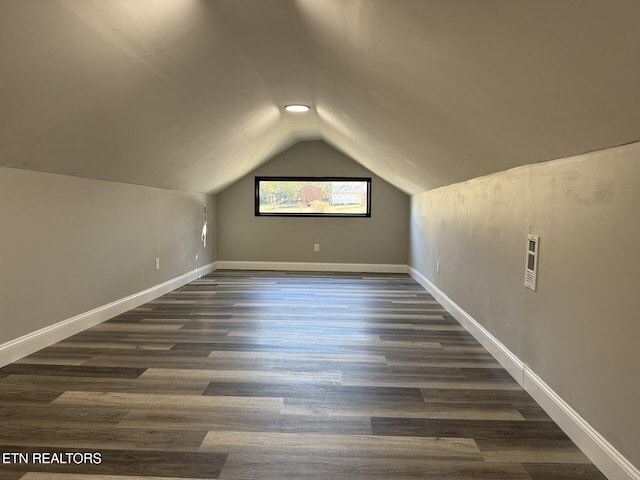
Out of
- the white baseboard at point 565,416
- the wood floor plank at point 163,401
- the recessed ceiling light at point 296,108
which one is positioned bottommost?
the wood floor plank at point 163,401

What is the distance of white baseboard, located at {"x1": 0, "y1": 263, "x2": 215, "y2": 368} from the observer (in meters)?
2.56

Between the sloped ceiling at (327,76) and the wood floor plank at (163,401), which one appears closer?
the sloped ceiling at (327,76)

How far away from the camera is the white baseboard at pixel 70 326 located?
2.56 meters

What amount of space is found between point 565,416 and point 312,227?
520 cm

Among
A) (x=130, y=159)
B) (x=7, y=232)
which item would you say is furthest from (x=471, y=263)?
(x=7, y=232)

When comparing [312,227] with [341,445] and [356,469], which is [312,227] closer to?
[341,445]

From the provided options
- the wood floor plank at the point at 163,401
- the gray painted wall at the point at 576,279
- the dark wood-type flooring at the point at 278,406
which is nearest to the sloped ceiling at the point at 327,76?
the gray painted wall at the point at 576,279

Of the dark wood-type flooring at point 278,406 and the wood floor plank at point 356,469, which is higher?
the dark wood-type flooring at point 278,406

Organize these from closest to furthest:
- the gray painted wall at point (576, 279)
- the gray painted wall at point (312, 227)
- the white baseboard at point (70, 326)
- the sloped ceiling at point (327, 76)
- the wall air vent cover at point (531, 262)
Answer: the sloped ceiling at point (327, 76) < the gray painted wall at point (576, 279) < the wall air vent cover at point (531, 262) < the white baseboard at point (70, 326) < the gray painted wall at point (312, 227)

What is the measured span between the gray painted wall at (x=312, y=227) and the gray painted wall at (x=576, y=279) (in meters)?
3.57

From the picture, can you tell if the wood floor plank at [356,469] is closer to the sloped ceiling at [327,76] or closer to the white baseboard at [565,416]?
the white baseboard at [565,416]

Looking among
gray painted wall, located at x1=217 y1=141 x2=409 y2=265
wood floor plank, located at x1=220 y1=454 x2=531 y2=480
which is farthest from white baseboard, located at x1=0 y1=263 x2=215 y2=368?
gray painted wall, located at x1=217 y1=141 x2=409 y2=265

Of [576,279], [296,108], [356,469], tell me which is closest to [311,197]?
[296,108]

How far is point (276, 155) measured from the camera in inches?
263
